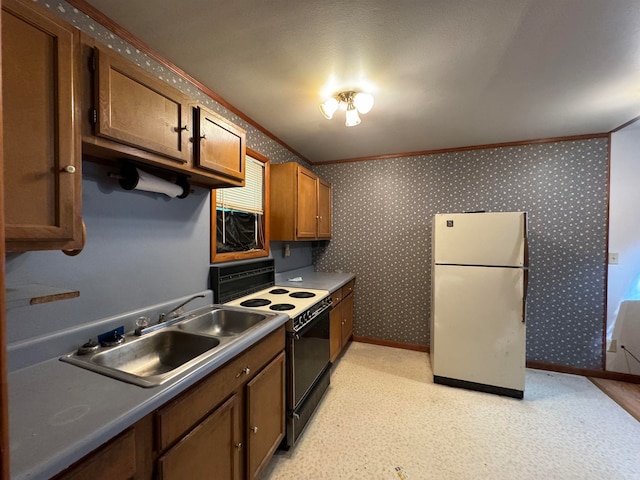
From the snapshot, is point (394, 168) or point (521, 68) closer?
point (521, 68)

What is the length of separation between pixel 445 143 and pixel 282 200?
1918 millimetres

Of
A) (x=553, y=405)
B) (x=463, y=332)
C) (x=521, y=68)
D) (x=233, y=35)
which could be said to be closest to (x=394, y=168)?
(x=521, y=68)

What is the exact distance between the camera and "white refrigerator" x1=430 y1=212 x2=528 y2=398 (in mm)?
2309

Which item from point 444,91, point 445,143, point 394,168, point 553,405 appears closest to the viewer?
point 444,91

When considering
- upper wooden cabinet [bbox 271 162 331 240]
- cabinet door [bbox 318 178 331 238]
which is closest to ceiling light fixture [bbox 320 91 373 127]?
upper wooden cabinet [bbox 271 162 331 240]

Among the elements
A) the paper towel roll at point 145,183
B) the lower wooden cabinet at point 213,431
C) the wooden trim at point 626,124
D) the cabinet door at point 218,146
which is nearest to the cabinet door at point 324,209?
the cabinet door at point 218,146

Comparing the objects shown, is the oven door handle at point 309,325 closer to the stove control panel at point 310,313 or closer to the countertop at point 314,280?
the stove control panel at point 310,313

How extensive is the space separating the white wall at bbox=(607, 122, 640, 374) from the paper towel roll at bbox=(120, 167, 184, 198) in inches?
154

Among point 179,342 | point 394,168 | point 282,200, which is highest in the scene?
point 394,168

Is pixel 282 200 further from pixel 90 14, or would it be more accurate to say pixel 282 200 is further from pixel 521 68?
pixel 521 68

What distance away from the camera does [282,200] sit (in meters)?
2.64

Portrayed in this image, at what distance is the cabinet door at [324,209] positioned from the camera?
10.5 feet

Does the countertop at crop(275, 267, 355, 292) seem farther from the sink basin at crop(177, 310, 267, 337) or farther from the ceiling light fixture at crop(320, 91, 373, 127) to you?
the ceiling light fixture at crop(320, 91, 373, 127)

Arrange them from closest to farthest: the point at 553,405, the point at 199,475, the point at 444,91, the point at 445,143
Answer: the point at 199,475, the point at 444,91, the point at 553,405, the point at 445,143
